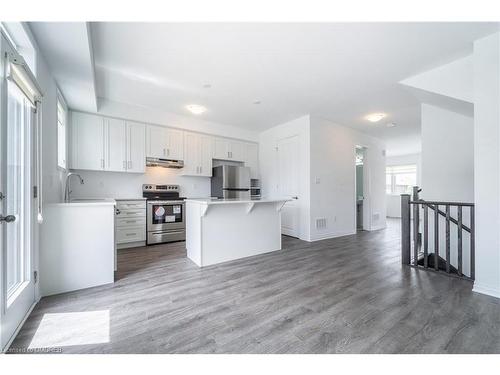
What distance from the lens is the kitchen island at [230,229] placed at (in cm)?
300

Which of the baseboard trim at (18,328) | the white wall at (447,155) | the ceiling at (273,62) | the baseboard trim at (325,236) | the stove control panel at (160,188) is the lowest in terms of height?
the baseboard trim at (325,236)

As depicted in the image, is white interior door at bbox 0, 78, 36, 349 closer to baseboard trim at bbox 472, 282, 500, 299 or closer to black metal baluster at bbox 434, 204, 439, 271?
baseboard trim at bbox 472, 282, 500, 299

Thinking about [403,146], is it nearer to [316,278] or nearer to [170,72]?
[316,278]

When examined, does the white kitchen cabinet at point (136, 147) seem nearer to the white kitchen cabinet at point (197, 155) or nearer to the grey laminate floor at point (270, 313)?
the white kitchen cabinet at point (197, 155)

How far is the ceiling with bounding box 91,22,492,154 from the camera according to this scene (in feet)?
6.77

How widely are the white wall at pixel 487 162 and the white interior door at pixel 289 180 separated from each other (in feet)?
9.33

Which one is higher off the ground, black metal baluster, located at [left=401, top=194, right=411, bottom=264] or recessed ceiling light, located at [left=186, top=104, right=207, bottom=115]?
recessed ceiling light, located at [left=186, top=104, right=207, bottom=115]

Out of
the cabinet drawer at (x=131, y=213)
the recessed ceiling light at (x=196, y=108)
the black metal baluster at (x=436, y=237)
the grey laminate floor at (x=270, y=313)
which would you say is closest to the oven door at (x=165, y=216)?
the cabinet drawer at (x=131, y=213)

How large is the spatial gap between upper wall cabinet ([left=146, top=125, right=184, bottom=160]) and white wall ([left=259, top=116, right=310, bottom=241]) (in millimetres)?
2116

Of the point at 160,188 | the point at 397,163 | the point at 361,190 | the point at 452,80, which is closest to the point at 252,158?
the point at 160,188

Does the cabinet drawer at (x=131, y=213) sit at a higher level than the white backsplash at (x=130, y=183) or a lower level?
lower

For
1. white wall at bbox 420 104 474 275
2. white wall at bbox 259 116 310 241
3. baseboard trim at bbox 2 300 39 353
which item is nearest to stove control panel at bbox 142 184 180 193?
white wall at bbox 259 116 310 241

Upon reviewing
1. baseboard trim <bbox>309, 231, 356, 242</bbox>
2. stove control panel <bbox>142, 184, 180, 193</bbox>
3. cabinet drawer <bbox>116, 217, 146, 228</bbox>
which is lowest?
baseboard trim <bbox>309, 231, 356, 242</bbox>
